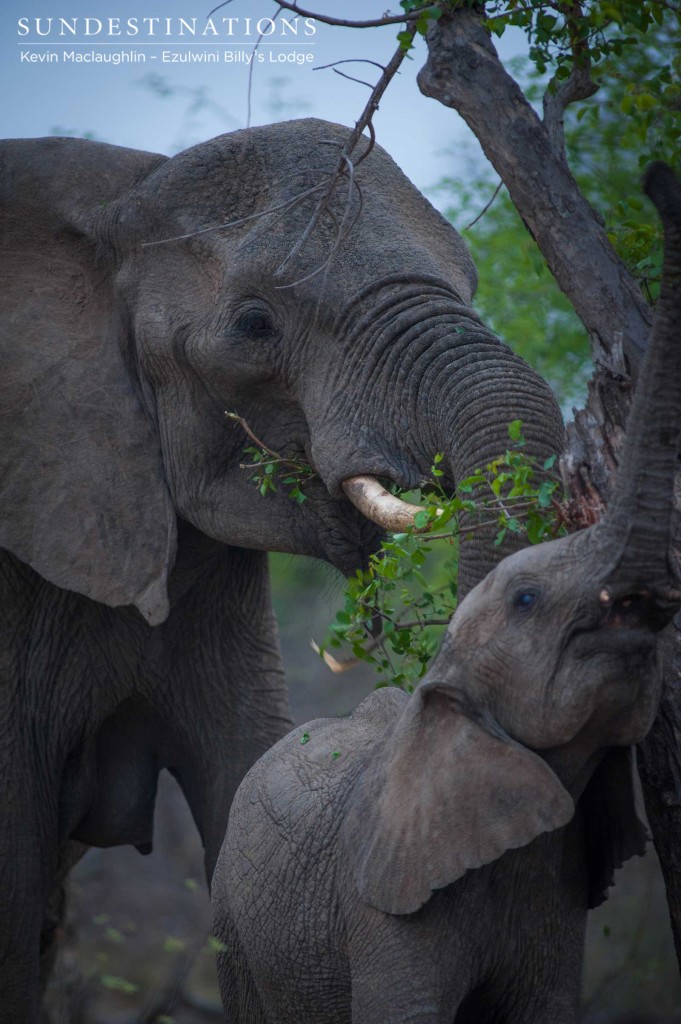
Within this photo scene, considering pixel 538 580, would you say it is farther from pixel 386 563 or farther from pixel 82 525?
pixel 82 525

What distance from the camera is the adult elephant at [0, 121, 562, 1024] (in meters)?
3.87

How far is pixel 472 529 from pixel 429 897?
79 cm

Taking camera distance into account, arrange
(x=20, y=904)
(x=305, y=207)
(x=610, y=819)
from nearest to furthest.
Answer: (x=610, y=819), (x=305, y=207), (x=20, y=904)

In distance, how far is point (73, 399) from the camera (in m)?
4.56

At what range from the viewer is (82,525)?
14.7 ft

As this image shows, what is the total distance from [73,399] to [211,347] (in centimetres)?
58

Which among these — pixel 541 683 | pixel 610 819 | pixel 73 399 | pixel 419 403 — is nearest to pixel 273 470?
pixel 419 403

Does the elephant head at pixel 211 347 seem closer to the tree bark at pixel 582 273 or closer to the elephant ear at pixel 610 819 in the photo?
the tree bark at pixel 582 273

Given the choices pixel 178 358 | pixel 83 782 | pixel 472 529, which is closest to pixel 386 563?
pixel 472 529

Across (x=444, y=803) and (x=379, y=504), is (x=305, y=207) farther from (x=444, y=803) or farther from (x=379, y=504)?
(x=444, y=803)

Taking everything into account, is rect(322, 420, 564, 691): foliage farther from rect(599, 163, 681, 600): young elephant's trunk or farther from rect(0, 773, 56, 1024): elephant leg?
rect(0, 773, 56, 1024): elephant leg

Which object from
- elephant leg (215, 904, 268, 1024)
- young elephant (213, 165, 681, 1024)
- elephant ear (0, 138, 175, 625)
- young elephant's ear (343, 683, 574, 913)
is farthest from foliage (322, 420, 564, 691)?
elephant ear (0, 138, 175, 625)

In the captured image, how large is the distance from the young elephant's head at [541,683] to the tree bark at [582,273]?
48 centimetres

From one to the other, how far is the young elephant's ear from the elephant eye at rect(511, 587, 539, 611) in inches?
8.0
